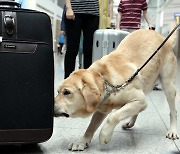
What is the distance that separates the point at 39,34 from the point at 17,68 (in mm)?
229

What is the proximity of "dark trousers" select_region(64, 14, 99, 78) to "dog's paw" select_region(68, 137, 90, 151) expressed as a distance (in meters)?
1.61

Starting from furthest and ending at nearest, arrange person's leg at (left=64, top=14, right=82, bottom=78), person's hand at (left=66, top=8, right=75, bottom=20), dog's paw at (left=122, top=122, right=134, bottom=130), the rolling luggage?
the rolling luggage, person's leg at (left=64, top=14, right=82, bottom=78), person's hand at (left=66, top=8, right=75, bottom=20), dog's paw at (left=122, top=122, right=134, bottom=130)

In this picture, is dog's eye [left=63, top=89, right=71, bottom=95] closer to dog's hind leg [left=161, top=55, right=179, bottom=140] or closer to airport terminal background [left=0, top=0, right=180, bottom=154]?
airport terminal background [left=0, top=0, right=180, bottom=154]

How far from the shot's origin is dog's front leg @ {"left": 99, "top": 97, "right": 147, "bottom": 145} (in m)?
2.03

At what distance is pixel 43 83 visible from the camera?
6.19ft

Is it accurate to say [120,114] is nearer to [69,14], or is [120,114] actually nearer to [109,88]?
[109,88]

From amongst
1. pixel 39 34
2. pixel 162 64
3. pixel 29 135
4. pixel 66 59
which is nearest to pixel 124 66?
pixel 162 64

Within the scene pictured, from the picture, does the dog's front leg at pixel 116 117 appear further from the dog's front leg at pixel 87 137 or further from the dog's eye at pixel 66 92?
the dog's eye at pixel 66 92

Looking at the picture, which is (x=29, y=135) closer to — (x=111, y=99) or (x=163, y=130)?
(x=111, y=99)

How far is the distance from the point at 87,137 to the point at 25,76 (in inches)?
23.9

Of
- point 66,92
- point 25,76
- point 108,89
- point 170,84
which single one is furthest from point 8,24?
point 170,84

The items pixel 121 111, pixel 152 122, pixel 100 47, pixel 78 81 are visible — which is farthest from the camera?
pixel 100 47

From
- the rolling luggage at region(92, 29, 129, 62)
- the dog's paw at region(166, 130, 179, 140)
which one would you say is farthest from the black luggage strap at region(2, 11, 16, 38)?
the rolling luggage at region(92, 29, 129, 62)

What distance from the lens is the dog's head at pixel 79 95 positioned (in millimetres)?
1912
